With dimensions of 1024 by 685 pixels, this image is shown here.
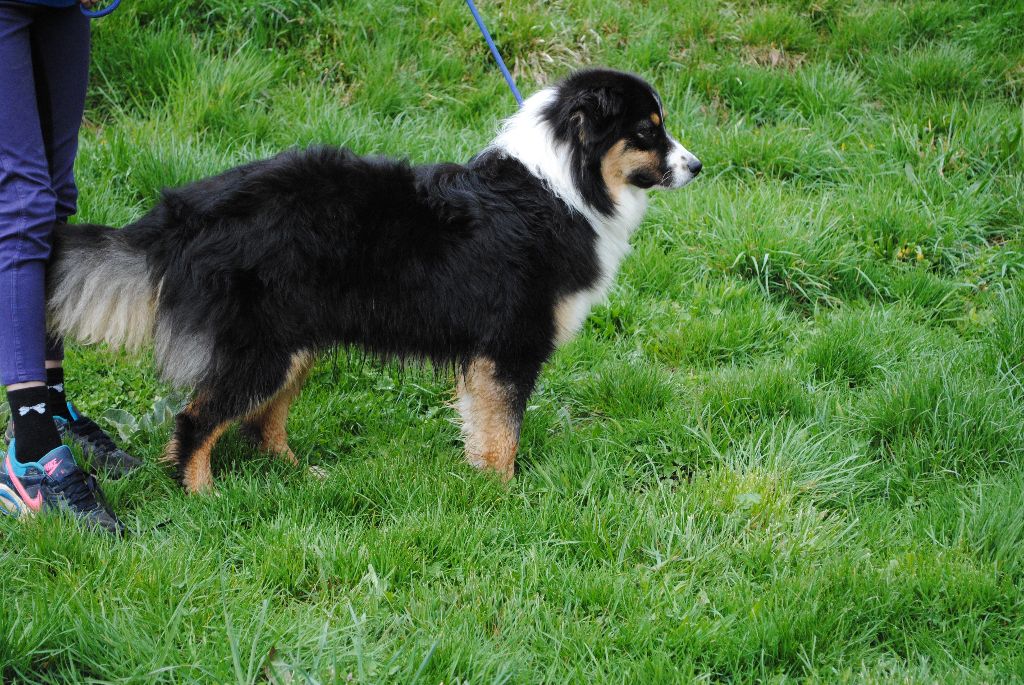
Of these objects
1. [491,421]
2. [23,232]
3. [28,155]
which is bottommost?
[491,421]

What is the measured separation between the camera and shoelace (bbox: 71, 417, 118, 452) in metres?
3.40

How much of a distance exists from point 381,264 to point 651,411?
1.27m

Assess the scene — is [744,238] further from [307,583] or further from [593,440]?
[307,583]

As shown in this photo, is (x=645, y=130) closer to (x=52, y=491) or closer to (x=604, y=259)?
(x=604, y=259)

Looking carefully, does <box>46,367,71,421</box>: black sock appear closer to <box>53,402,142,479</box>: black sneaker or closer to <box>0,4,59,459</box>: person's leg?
<box>53,402,142,479</box>: black sneaker

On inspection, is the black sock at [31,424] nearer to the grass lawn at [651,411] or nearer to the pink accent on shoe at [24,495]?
the pink accent on shoe at [24,495]

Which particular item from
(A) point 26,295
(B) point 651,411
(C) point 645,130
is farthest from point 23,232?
(B) point 651,411

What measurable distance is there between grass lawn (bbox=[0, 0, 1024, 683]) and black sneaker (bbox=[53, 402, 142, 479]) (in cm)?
9

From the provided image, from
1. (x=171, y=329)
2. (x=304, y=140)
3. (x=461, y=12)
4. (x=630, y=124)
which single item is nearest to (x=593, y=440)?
(x=630, y=124)

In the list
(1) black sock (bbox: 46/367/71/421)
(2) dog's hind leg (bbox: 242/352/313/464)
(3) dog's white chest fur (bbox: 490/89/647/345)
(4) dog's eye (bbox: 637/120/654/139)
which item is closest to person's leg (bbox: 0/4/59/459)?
(1) black sock (bbox: 46/367/71/421)

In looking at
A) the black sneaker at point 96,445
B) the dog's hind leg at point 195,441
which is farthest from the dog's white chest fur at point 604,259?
the black sneaker at point 96,445

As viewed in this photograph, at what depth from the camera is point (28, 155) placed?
2.76 meters

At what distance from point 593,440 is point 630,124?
121cm

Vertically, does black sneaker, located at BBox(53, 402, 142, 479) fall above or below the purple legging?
below
